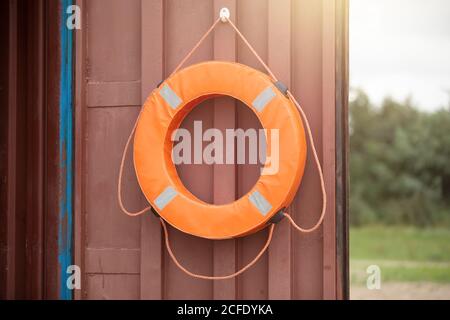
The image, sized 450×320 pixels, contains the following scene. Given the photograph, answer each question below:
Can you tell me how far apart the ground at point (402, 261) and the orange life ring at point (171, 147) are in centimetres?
362

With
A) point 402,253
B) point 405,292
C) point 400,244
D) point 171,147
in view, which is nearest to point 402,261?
point 402,253

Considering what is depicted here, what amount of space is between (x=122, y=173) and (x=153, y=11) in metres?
0.80

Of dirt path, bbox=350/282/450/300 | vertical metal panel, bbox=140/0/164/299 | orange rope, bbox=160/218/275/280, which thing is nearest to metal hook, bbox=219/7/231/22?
vertical metal panel, bbox=140/0/164/299

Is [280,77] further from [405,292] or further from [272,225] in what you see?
[405,292]

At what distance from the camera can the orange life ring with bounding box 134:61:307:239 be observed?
8.53ft

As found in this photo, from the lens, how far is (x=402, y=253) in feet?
28.7

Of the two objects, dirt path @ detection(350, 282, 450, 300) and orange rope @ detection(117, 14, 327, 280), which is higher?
orange rope @ detection(117, 14, 327, 280)

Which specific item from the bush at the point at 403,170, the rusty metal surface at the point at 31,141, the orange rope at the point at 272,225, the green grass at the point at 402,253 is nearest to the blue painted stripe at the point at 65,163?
the rusty metal surface at the point at 31,141

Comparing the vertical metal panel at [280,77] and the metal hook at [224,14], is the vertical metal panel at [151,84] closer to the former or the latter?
the metal hook at [224,14]

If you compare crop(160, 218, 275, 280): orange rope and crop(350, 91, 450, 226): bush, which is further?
crop(350, 91, 450, 226): bush

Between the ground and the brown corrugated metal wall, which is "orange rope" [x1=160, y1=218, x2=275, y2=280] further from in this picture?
the ground

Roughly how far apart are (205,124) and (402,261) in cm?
622

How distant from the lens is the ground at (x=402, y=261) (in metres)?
6.36

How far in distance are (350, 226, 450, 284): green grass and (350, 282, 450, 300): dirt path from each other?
263mm
